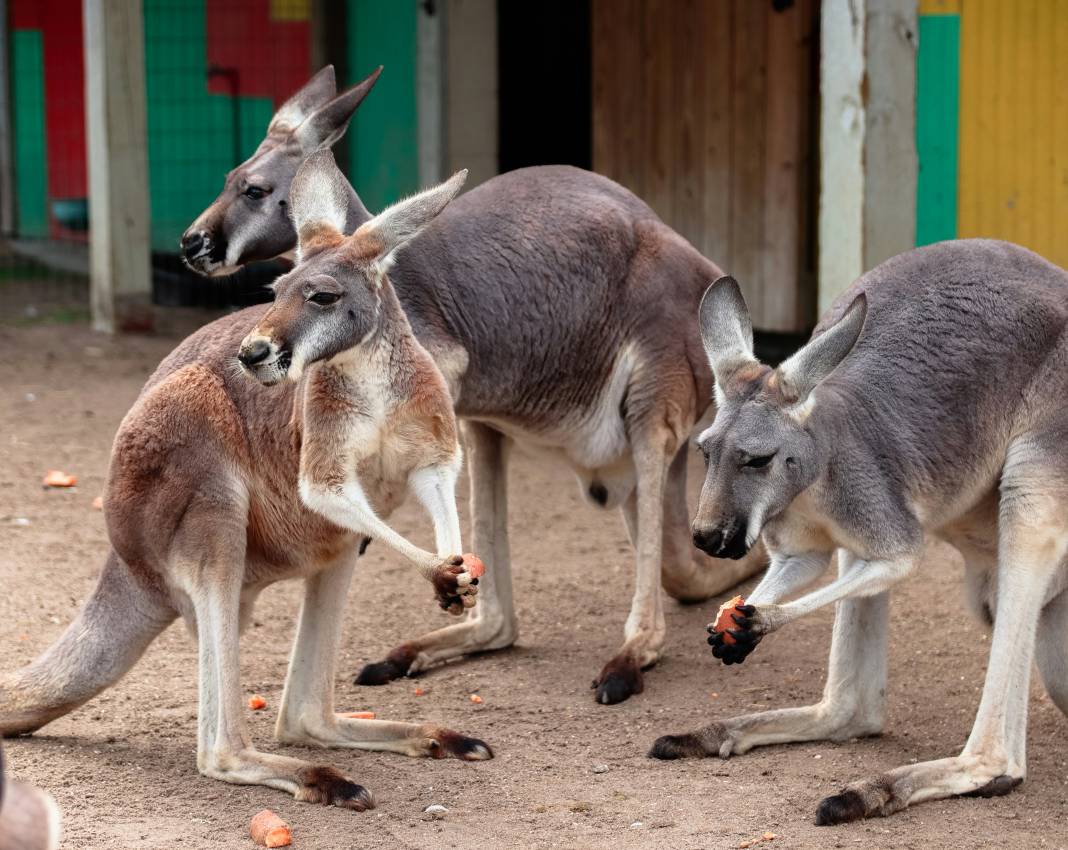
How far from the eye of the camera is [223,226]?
14.8ft

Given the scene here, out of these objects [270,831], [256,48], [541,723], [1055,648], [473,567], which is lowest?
[541,723]

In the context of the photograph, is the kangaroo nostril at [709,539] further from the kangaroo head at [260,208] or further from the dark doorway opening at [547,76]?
the dark doorway opening at [547,76]

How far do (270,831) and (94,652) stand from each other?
70cm

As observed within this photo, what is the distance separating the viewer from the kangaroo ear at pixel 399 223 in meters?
3.55

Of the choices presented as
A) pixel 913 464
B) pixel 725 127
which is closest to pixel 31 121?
pixel 725 127

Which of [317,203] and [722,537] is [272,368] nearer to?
[317,203]

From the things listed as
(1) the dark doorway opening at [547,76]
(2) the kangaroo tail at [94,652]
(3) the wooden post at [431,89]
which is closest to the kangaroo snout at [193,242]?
(2) the kangaroo tail at [94,652]

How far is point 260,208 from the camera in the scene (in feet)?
14.8

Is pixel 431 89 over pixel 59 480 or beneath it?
over

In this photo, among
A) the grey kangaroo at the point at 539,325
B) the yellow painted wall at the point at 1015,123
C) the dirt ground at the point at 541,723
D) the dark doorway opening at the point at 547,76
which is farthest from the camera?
the dark doorway opening at the point at 547,76

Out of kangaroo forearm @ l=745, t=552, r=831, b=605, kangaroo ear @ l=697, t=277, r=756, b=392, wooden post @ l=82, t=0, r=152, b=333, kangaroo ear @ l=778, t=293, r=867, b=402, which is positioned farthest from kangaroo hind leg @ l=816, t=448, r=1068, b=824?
wooden post @ l=82, t=0, r=152, b=333

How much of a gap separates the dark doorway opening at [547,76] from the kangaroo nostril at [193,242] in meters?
5.43

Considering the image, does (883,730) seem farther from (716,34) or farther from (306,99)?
(716,34)

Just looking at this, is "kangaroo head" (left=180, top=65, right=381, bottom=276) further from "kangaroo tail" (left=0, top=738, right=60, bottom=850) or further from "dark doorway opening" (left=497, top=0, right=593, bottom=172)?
"dark doorway opening" (left=497, top=0, right=593, bottom=172)
